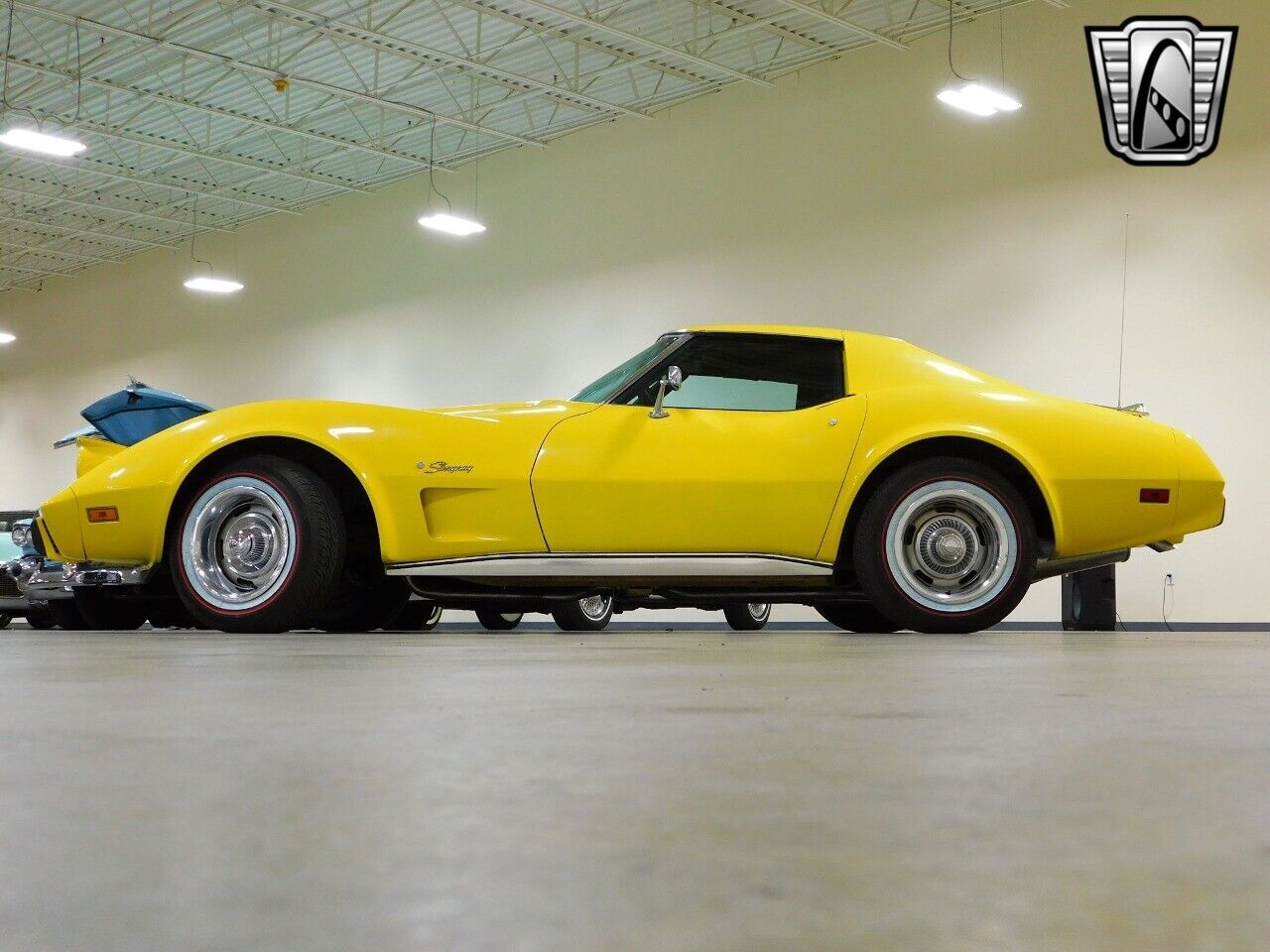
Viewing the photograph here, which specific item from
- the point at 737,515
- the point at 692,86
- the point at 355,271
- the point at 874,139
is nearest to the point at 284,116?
the point at 355,271

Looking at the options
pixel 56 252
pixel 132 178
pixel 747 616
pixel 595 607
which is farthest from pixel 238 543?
pixel 56 252

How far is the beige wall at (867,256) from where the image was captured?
11742mm

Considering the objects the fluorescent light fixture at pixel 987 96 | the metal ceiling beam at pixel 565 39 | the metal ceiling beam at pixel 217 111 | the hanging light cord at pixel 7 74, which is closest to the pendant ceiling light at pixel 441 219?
the metal ceiling beam at pixel 217 111

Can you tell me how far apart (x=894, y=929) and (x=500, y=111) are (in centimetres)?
1791

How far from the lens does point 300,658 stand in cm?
286

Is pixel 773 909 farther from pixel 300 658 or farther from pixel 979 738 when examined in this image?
pixel 300 658

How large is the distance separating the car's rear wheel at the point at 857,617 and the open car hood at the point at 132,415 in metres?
3.06

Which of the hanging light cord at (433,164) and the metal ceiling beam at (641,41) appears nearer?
the metal ceiling beam at (641,41)

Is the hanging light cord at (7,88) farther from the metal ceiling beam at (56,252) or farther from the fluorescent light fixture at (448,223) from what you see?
the metal ceiling beam at (56,252)

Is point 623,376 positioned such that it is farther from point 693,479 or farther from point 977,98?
point 977,98

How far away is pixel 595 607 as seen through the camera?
8555mm

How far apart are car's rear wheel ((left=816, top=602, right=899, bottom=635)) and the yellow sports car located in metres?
0.88

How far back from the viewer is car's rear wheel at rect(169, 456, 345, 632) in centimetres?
449

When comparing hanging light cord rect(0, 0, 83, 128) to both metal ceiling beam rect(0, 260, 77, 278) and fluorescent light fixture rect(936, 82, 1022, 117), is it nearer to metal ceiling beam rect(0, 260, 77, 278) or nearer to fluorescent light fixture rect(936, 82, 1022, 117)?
metal ceiling beam rect(0, 260, 77, 278)
